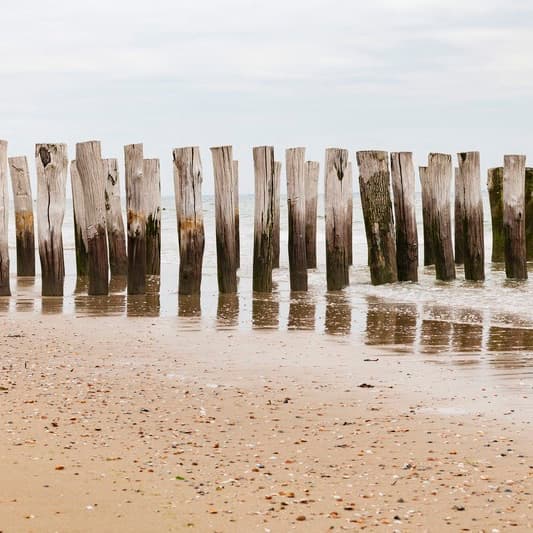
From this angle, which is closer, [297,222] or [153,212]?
[297,222]

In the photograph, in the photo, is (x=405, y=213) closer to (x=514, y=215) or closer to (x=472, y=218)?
(x=472, y=218)

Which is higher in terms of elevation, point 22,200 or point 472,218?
point 22,200

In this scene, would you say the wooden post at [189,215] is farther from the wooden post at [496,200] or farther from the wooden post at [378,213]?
the wooden post at [496,200]

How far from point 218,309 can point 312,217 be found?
566cm

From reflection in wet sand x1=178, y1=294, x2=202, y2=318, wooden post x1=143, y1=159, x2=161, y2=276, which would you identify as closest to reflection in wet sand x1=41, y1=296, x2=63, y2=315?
reflection in wet sand x1=178, y1=294, x2=202, y2=318

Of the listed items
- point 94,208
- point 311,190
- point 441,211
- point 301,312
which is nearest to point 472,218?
point 441,211

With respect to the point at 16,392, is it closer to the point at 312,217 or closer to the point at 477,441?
the point at 477,441

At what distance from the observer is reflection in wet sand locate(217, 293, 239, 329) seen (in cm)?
952

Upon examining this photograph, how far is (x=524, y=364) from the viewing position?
7.07m

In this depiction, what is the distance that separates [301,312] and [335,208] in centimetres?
221

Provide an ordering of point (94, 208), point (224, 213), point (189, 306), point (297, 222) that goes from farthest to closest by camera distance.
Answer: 1. point (297, 222)
2. point (224, 213)
3. point (94, 208)
4. point (189, 306)

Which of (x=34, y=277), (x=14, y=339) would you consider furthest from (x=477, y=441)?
(x=34, y=277)

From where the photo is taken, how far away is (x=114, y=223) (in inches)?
582

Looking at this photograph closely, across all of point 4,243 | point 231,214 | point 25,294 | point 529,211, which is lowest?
point 25,294
